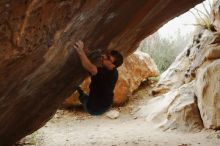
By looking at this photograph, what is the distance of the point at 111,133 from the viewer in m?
10.3

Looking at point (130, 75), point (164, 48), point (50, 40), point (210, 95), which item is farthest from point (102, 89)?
point (164, 48)

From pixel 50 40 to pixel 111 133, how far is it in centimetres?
579

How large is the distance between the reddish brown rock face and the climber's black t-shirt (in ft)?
1.61

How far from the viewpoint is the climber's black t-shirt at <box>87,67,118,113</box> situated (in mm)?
5828

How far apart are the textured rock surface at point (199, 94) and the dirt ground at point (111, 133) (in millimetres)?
329

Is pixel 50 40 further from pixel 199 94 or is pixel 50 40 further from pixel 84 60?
pixel 199 94

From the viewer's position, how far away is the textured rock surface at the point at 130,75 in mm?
13375

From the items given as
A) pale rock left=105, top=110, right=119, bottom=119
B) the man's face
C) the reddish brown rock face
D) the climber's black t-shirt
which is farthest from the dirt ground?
the man's face

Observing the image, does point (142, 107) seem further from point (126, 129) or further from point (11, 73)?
point (11, 73)

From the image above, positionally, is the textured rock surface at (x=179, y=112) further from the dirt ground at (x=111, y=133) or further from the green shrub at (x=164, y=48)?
the green shrub at (x=164, y=48)

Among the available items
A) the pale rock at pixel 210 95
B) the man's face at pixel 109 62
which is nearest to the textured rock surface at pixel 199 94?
the pale rock at pixel 210 95

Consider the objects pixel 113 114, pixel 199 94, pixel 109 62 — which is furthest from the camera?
pixel 113 114

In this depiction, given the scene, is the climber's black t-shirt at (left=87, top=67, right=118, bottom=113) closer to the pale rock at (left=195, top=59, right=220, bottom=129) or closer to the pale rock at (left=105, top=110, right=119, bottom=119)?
the pale rock at (left=195, top=59, right=220, bottom=129)

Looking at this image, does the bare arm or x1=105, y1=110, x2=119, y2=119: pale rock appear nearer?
Answer: the bare arm
